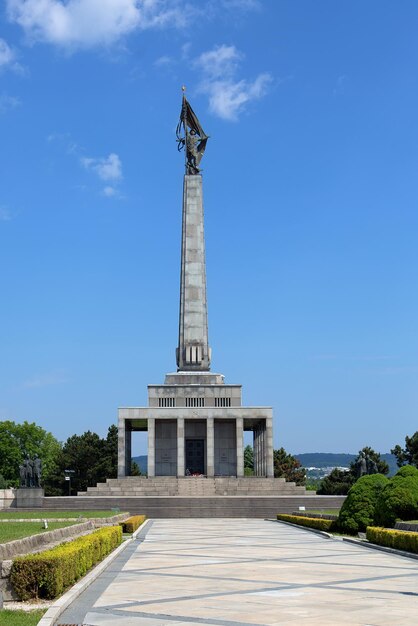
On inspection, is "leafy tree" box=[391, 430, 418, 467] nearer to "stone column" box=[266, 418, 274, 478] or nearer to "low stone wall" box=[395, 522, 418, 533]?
"stone column" box=[266, 418, 274, 478]

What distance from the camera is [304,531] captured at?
2697cm

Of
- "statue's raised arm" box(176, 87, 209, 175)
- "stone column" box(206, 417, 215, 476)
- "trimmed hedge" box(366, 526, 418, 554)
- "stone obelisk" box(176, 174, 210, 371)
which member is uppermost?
"statue's raised arm" box(176, 87, 209, 175)

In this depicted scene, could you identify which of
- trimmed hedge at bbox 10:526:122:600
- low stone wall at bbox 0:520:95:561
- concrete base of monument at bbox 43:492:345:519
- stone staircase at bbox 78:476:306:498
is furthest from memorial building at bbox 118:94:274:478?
trimmed hedge at bbox 10:526:122:600

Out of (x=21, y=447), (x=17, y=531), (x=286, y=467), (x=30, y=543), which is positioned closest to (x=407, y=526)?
(x=17, y=531)

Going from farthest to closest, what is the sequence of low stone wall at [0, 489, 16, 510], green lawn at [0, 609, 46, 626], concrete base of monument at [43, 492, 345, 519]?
low stone wall at [0, 489, 16, 510] < concrete base of monument at [43, 492, 345, 519] < green lawn at [0, 609, 46, 626]

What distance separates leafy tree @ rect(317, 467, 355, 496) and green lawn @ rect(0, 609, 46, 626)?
52.6 metres

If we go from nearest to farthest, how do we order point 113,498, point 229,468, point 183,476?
1. point 113,498
2. point 183,476
3. point 229,468

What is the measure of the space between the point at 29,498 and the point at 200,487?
35.6ft

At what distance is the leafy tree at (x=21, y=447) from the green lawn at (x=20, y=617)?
74.0 m

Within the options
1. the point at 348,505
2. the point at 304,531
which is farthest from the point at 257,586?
the point at 304,531

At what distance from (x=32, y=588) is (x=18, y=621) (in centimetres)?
148

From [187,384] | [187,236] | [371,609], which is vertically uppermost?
[187,236]

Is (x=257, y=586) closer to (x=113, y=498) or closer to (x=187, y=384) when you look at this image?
(x=113, y=498)

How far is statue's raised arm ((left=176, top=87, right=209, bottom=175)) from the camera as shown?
56.7 metres
